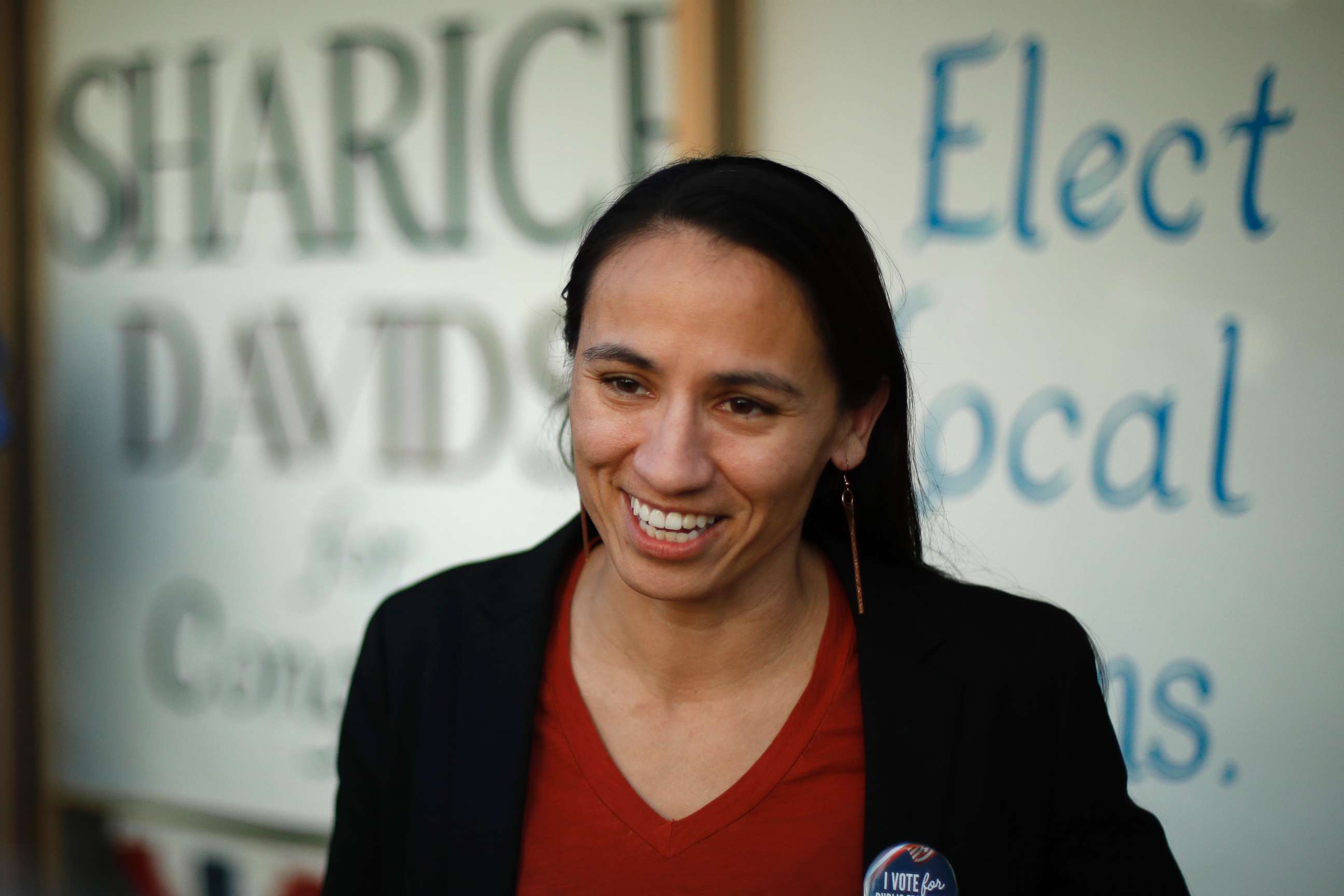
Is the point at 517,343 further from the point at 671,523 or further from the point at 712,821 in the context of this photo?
the point at 712,821

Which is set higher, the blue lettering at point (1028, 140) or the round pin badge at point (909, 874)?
the blue lettering at point (1028, 140)

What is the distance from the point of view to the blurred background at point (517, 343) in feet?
7.75

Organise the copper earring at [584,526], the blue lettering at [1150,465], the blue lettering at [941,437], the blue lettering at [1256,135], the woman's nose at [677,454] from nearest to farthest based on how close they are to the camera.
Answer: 1. the woman's nose at [677,454]
2. the copper earring at [584,526]
3. the blue lettering at [1256,135]
4. the blue lettering at [1150,465]
5. the blue lettering at [941,437]

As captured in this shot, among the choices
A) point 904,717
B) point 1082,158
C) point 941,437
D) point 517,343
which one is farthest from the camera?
point 517,343

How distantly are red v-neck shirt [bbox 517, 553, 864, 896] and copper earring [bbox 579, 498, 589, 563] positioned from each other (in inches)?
11.1

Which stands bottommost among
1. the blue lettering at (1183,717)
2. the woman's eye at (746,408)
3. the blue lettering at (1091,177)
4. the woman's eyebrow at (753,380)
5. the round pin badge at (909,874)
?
the blue lettering at (1183,717)

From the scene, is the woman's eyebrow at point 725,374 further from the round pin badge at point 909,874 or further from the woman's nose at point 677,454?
the round pin badge at point 909,874

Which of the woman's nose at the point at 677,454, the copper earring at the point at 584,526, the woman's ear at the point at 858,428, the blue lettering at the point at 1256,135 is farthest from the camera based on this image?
the blue lettering at the point at 1256,135

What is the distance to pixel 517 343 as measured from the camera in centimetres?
293

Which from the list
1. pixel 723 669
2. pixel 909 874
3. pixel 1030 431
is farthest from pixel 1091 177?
pixel 909 874

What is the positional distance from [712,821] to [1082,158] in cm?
175

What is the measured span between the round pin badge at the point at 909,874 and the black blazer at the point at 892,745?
Answer: 0.04 ft

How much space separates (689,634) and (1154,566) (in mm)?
Result: 1373

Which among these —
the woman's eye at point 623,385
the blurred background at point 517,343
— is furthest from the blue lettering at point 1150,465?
the woman's eye at point 623,385
